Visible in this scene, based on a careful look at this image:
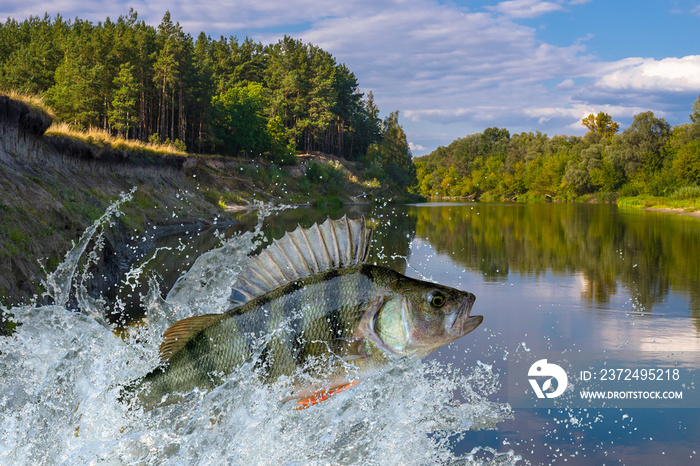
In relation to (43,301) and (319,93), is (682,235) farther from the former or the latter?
(319,93)

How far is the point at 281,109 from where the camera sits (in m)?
95.2

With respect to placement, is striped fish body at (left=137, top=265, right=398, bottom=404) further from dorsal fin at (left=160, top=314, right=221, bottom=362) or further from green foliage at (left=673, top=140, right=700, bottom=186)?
green foliage at (left=673, top=140, right=700, bottom=186)

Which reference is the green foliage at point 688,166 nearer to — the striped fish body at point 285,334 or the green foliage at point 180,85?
the green foliage at point 180,85

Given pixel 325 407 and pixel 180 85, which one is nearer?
pixel 325 407

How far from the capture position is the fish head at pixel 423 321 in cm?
312

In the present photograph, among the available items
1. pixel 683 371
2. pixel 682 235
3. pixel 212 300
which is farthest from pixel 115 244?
pixel 682 235

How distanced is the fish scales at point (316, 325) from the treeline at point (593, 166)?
6966cm

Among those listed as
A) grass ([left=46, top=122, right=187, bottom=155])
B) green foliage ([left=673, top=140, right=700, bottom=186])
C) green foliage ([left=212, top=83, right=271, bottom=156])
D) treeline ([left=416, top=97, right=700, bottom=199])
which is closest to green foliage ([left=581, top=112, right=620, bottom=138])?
treeline ([left=416, top=97, right=700, bottom=199])

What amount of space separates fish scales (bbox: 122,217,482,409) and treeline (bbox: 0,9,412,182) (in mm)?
39721

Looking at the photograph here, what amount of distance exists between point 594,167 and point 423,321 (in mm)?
106795

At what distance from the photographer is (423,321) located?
312 cm

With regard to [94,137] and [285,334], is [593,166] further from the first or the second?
[285,334]

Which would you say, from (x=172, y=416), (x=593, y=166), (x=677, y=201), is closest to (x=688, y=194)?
(x=677, y=201)

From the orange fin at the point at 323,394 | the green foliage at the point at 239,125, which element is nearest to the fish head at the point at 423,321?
the orange fin at the point at 323,394
